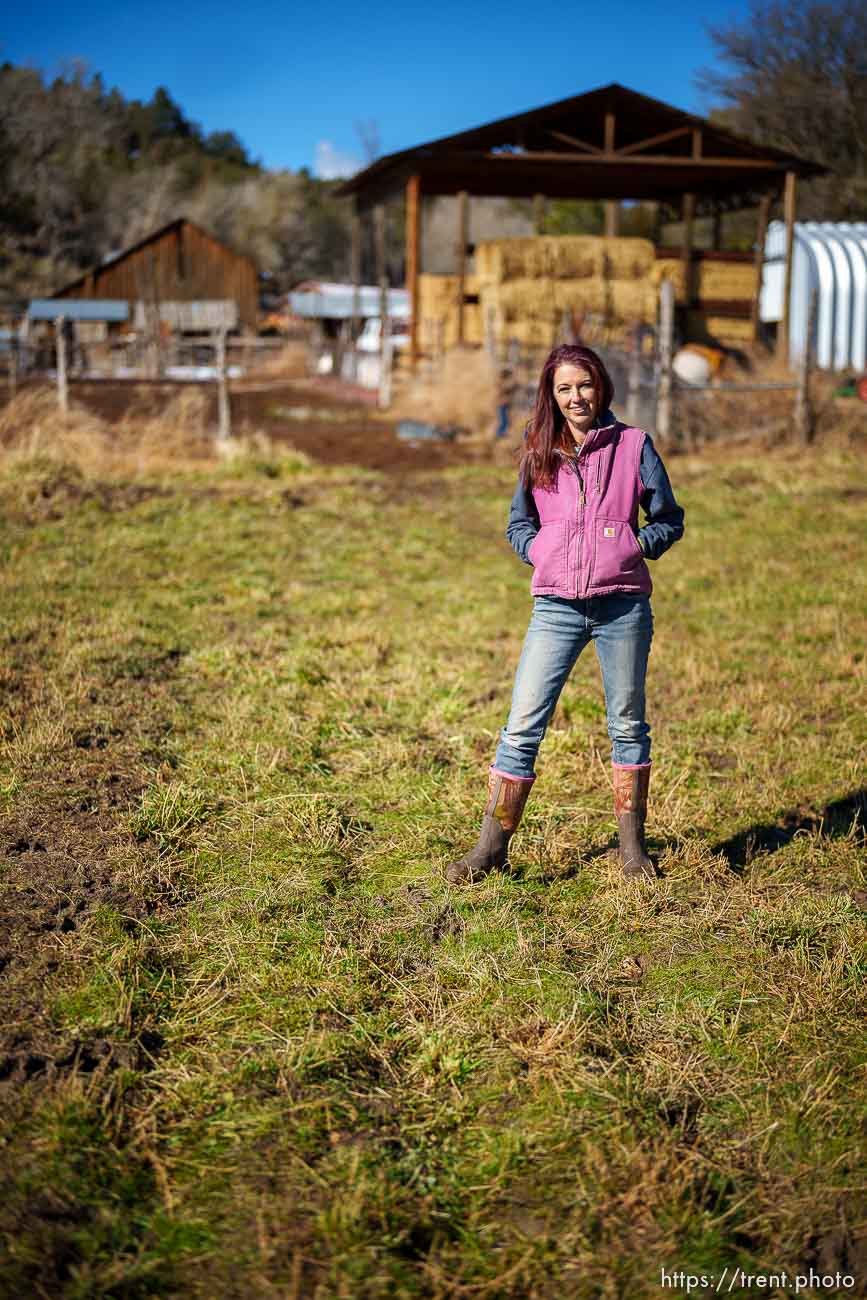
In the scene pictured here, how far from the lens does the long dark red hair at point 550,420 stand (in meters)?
3.66

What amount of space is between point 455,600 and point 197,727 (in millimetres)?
3034

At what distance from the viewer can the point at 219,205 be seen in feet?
214

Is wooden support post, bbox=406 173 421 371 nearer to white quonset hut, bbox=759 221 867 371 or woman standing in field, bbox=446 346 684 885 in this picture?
white quonset hut, bbox=759 221 867 371

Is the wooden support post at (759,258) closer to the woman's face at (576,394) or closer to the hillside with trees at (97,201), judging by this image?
the woman's face at (576,394)

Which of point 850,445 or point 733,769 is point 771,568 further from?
point 850,445

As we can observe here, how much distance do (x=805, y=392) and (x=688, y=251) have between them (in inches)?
410

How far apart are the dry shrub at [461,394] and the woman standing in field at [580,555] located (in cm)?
1333

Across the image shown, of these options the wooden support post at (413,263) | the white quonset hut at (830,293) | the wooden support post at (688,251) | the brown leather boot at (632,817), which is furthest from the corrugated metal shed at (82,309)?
the brown leather boot at (632,817)

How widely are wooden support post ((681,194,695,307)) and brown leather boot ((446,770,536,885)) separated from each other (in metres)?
21.9

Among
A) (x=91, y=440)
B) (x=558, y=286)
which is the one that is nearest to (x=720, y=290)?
(x=558, y=286)

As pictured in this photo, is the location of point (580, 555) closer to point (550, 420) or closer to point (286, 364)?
point (550, 420)

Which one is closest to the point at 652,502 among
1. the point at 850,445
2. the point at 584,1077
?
the point at 584,1077

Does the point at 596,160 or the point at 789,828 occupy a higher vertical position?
the point at 596,160

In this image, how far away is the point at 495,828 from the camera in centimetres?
395
